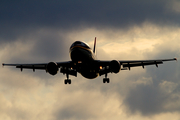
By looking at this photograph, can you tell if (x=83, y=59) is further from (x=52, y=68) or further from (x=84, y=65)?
(x=52, y=68)

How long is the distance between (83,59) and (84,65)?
5.99ft

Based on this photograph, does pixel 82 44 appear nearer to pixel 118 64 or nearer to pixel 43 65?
pixel 118 64

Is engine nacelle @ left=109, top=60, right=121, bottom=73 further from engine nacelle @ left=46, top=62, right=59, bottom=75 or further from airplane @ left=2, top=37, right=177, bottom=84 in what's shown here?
engine nacelle @ left=46, top=62, right=59, bottom=75

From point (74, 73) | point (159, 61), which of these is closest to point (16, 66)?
point (74, 73)

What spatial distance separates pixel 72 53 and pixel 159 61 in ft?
52.2

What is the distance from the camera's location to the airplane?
38469 millimetres

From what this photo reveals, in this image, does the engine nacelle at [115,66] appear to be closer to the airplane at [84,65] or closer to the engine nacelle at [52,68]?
the airplane at [84,65]

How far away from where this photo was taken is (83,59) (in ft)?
128

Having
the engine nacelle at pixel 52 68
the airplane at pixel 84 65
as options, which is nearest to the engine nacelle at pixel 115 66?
the airplane at pixel 84 65

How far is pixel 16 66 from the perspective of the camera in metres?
47.1

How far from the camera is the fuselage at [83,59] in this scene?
38.1 meters

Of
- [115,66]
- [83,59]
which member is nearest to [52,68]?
[83,59]

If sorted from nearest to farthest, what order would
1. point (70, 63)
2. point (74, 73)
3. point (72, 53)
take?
point (72, 53) < point (70, 63) < point (74, 73)

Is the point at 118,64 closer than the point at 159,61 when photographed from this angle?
Yes
